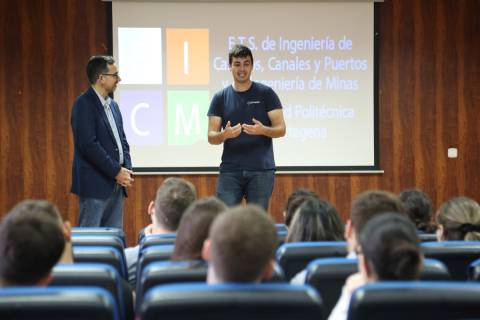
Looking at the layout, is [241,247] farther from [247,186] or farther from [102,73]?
[102,73]

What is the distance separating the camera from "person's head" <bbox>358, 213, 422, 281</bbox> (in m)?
1.54

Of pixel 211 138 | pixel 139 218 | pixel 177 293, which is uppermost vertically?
pixel 211 138

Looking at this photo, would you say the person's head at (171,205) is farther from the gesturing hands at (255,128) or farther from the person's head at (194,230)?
the gesturing hands at (255,128)

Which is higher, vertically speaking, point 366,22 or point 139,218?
point 366,22

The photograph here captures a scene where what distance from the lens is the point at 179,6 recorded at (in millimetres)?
6441

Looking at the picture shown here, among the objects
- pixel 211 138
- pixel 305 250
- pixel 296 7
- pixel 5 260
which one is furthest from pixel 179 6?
pixel 5 260

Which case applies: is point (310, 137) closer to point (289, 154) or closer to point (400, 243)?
point (289, 154)

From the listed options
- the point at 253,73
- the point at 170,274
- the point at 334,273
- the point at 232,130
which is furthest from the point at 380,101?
the point at 170,274

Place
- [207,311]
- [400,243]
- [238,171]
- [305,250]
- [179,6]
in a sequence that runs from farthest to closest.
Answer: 1. [179,6]
2. [238,171]
3. [305,250]
4. [400,243]
5. [207,311]

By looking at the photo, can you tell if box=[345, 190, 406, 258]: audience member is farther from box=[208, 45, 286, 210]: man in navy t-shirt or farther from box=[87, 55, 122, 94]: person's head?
box=[87, 55, 122, 94]: person's head

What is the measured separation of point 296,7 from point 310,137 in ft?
4.45

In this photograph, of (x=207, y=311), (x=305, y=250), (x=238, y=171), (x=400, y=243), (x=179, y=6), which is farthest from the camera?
(x=179, y=6)

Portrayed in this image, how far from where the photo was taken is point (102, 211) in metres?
4.47

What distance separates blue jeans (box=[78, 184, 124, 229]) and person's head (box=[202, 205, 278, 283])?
3.11 metres
